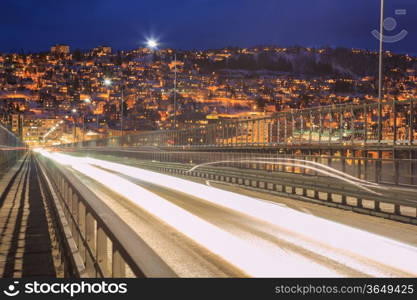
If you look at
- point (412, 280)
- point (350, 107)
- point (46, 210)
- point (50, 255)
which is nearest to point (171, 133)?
point (350, 107)

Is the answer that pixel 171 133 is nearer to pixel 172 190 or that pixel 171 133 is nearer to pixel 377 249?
pixel 172 190

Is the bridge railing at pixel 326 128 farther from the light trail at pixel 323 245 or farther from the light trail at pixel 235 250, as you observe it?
the light trail at pixel 235 250

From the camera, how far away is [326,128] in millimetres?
30453

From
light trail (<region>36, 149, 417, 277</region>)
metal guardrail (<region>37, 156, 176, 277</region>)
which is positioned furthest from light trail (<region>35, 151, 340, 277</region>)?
metal guardrail (<region>37, 156, 176, 277</region>)

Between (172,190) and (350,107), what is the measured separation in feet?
28.7

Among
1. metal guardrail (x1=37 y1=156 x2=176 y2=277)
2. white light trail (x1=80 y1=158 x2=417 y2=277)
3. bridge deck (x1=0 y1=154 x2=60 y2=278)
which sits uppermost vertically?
metal guardrail (x1=37 y1=156 x2=176 y2=277)

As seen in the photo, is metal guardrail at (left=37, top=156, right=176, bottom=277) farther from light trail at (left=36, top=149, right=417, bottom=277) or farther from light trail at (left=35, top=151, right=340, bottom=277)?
light trail at (left=36, top=149, right=417, bottom=277)

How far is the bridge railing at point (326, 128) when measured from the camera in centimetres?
2350

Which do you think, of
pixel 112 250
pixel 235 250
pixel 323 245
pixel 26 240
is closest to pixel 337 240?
pixel 323 245

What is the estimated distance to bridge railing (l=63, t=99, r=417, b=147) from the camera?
23.5 m

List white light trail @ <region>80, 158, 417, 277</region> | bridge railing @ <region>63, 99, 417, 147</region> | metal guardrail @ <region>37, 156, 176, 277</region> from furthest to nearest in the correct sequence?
bridge railing @ <region>63, 99, 417, 147</region>, white light trail @ <region>80, 158, 417, 277</region>, metal guardrail @ <region>37, 156, 176, 277</region>

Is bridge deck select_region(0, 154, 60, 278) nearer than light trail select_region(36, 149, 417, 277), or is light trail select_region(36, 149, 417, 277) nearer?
light trail select_region(36, 149, 417, 277)

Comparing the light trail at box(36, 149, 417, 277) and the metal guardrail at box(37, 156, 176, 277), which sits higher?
the metal guardrail at box(37, 156, 176, 277)

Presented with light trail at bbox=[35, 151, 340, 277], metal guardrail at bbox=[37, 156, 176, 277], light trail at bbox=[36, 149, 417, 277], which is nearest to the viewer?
metal guardrail at bbox=[37, 156, 176, 277]
